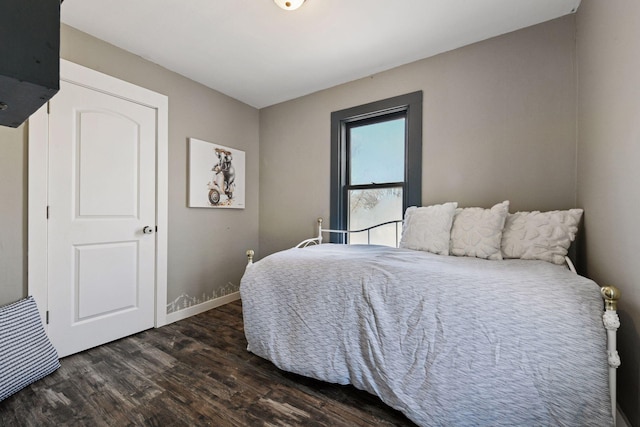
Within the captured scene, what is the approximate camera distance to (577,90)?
177 cm

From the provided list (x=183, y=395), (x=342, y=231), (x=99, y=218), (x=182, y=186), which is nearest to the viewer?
(x=183, y=395)

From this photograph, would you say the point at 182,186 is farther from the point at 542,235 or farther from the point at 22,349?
the point at 542,235

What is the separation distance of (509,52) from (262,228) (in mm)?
2931

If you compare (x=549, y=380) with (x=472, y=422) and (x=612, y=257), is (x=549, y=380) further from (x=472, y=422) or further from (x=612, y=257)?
(x=612, y=257)

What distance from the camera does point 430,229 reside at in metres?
1.94

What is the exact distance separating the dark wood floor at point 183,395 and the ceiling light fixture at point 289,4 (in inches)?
92.9

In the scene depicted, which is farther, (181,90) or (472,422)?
(181,90)

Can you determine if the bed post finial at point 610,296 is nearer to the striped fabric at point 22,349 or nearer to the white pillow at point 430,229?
the white pillow at point 430,229

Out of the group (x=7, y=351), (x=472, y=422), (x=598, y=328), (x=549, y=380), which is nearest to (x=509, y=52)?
(x=598, y=328)

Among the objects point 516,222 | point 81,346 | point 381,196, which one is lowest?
point 81,346

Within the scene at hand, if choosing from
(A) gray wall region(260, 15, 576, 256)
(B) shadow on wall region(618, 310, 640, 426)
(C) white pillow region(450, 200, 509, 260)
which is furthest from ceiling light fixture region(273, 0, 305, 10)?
(B) shadow on wall region(618, 310, 640, 426)

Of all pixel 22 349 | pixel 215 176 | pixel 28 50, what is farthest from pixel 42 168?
pixel 28 50

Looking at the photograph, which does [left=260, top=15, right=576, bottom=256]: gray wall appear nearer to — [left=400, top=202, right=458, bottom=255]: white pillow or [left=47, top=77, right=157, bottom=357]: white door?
[left=400, top=202, right=458, bottom=255]: white pillow

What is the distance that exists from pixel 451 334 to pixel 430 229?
889 mm
